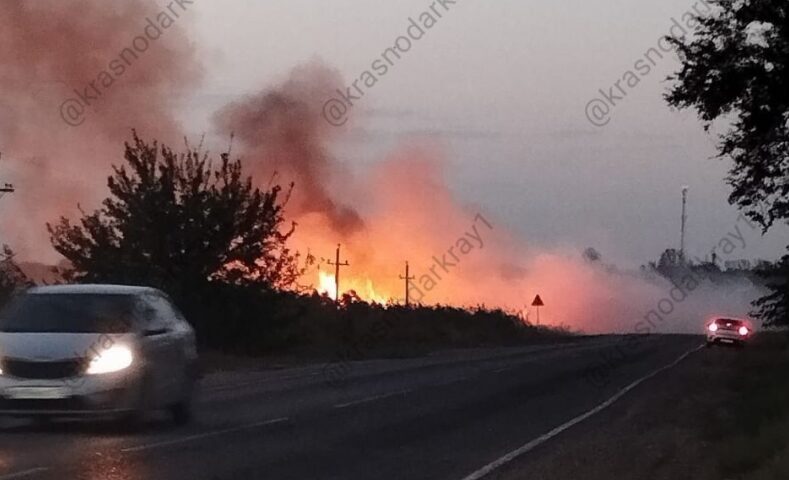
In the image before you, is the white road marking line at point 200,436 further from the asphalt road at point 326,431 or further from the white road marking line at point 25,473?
the white road marking line at point 25,473

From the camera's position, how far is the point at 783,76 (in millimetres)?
25922

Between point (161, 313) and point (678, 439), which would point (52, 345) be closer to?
point (161, 313)

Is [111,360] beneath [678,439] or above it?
above

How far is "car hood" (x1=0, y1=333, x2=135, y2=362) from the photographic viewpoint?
17688 mm

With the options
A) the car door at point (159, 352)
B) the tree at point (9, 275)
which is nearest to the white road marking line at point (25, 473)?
the car door at point (159, 352)

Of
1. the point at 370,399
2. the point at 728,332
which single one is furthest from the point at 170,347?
the point at 728,332

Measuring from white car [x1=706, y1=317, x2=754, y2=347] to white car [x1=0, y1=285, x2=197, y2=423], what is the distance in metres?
46.1

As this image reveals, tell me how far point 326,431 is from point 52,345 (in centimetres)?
363

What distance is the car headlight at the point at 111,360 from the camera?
17.8 m

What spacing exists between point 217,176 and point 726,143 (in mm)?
18724

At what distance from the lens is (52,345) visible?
1781cm

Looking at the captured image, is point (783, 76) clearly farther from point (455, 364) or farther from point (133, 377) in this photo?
point (455, 364)

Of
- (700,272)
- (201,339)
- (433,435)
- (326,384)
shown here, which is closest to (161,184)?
(201,339)

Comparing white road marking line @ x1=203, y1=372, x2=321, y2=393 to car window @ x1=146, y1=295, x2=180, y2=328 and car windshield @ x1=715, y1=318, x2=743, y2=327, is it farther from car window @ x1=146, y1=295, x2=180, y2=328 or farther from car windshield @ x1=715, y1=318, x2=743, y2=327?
car windshield @ x1=715, y1=318, x2=743, y2=327
